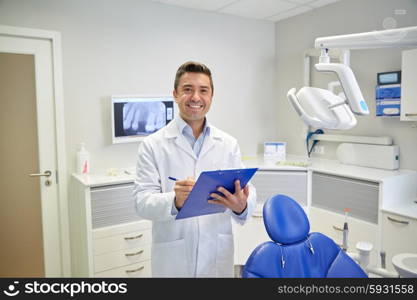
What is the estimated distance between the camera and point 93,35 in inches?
113

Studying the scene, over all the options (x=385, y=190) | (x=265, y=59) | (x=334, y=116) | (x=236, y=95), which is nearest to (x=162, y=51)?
(x=236, y=95)

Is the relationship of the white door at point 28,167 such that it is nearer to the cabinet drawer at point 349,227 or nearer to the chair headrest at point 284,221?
the chair headrest at point 284,221

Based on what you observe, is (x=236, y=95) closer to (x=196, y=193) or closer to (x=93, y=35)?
(x=93, y=35)

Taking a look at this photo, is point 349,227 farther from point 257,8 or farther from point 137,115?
point 257,8

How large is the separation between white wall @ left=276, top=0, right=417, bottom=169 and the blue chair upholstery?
5.29ft

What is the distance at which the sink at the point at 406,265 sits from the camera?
4.68 ft

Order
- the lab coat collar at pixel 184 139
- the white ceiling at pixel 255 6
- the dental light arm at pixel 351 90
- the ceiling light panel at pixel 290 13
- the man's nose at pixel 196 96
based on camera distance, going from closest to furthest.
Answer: the dental light arm at pixel 351 90 → the man's nose at pixel 196 96 → the lab coat collar at pixel 184 139 → the white ceiling at pixel 255 6 → the ceiling light panel at pixel 290 13

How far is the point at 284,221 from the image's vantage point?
1621mm

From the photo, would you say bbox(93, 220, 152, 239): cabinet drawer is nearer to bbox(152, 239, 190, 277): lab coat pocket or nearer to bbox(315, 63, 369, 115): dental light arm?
bbox(152, 239, 190, 277): lab coat pocket

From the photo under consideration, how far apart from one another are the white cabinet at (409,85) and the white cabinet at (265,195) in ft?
2.96

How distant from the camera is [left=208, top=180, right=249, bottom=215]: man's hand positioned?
1350 mm

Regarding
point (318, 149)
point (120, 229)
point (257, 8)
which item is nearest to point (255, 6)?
point (257, 8)

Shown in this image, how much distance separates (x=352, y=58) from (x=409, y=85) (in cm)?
79

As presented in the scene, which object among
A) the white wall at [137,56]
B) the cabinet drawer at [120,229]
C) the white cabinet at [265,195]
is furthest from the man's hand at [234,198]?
the white wall at [137,56]
